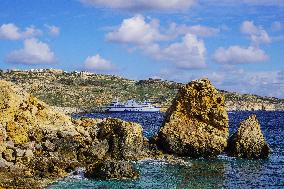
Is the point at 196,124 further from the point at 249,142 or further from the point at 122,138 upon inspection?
the point at 122,138

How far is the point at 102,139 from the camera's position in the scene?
166 feet

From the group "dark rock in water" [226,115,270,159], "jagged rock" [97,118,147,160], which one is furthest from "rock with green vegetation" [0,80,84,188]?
"dark rock in water" [226,115,270,159]

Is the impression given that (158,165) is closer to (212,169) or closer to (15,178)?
(212,169)

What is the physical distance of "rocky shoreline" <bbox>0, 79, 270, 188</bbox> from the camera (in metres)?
41.4

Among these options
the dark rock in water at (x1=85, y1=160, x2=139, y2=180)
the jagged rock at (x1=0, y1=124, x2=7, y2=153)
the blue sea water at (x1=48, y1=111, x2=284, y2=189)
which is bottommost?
the blue sea water at (x1=48, y1=111, x2=284, y2=189)

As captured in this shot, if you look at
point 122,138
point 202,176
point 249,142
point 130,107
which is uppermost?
point 122,138

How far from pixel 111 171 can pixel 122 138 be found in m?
9.65

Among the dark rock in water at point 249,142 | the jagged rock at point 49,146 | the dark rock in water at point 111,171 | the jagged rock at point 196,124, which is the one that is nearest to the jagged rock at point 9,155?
the jagged rock at point 49,146

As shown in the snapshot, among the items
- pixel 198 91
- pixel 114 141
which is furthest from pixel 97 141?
pixel 198 91

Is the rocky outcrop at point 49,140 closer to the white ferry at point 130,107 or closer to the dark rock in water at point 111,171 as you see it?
the dark rock in water at point 111,171

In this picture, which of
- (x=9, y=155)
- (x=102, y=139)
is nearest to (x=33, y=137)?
(x=9, y=155)

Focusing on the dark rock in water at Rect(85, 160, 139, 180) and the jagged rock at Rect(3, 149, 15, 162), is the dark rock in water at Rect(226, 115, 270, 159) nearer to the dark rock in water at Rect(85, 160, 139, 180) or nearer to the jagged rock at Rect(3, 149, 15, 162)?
the dark rock in water at Rect(85, 160, 139, 180)

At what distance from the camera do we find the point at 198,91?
55.5m

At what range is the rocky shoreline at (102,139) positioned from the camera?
41406 millimetres
